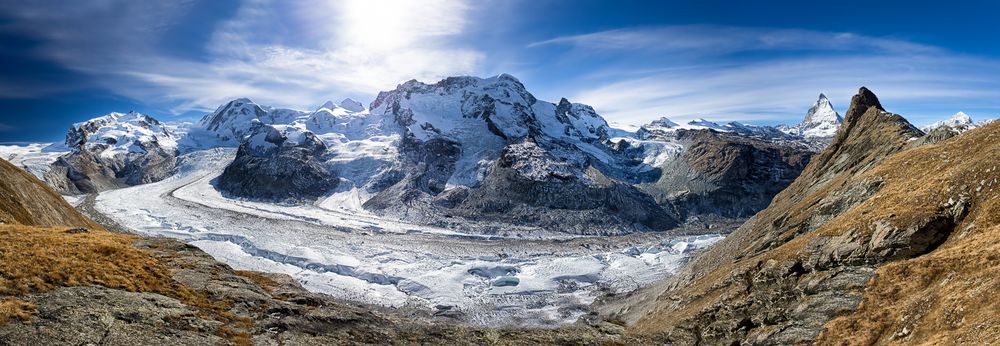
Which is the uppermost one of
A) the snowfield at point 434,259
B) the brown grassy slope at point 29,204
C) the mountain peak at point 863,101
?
the mountain peak at point 863,101

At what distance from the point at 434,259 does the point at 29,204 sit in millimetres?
75963

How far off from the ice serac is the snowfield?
2423 cm

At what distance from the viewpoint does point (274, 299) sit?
1242 inches

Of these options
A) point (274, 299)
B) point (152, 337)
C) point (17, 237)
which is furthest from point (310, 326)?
point (17, 237)

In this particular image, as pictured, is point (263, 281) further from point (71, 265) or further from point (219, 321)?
point (219, 321)

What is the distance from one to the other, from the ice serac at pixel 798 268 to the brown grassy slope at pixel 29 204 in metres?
55.7

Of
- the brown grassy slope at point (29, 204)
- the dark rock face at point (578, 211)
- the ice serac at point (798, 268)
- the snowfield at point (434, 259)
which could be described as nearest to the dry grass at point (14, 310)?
the brown grassy slope at point (29, 204)

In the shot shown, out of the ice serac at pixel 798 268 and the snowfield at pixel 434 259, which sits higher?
the ice serac at pixel 798 268

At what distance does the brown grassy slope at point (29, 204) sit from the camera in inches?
1784

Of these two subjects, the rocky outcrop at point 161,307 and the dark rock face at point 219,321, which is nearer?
the dark rock face at point 219,321

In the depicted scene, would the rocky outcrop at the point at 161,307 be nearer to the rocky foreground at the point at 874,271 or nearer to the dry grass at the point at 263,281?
the dry grass at the point at 263,281

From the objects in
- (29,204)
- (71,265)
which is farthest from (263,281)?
(29,204)

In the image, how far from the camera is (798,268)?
37375mm

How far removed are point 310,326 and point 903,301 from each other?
3127 centimetres
